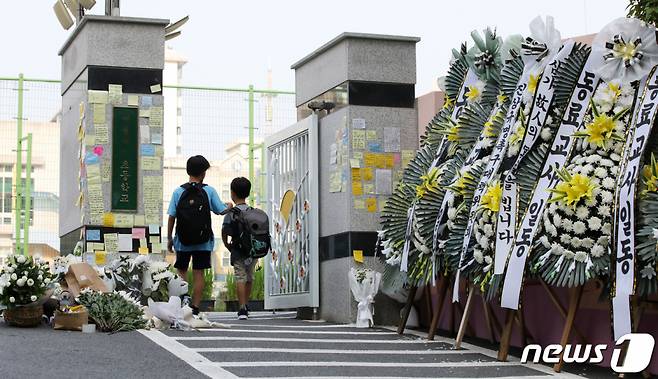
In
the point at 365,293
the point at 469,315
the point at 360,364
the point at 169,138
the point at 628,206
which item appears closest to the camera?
the point at 628,206

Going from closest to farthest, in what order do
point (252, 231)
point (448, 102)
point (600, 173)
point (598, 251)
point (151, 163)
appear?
point (598, 251), point (600, 173), point (448, 102), point (252, 231), point (151, 163)

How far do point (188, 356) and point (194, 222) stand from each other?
10.2 ft

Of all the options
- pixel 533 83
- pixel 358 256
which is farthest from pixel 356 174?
pixel 533 83

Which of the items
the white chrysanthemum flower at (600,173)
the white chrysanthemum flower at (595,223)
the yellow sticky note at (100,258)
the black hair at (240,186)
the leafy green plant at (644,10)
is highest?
the leafy green plant at (644,10)

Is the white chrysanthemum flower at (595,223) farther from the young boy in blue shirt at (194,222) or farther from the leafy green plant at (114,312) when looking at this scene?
the young boy in blue shirt at (194,222)

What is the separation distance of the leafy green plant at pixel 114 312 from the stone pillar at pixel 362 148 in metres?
2.18

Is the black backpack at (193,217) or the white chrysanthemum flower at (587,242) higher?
the black backpack at (193,217)

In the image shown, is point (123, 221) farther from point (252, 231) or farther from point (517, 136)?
point (517, 136)

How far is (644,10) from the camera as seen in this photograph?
845 centimetres

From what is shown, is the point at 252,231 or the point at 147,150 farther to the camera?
the point at 147,150

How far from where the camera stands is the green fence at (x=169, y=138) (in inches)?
656

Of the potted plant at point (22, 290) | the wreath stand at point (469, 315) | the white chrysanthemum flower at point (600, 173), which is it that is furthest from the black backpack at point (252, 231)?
the white chrysanthemum flower at point (600, 173)

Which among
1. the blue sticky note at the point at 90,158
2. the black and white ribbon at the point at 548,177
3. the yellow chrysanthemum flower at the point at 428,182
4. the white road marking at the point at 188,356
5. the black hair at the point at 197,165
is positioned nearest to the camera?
the white road marking at the point at 188,356

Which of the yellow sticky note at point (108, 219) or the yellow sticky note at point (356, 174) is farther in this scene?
the yellow sticky note at point (108, 219)
